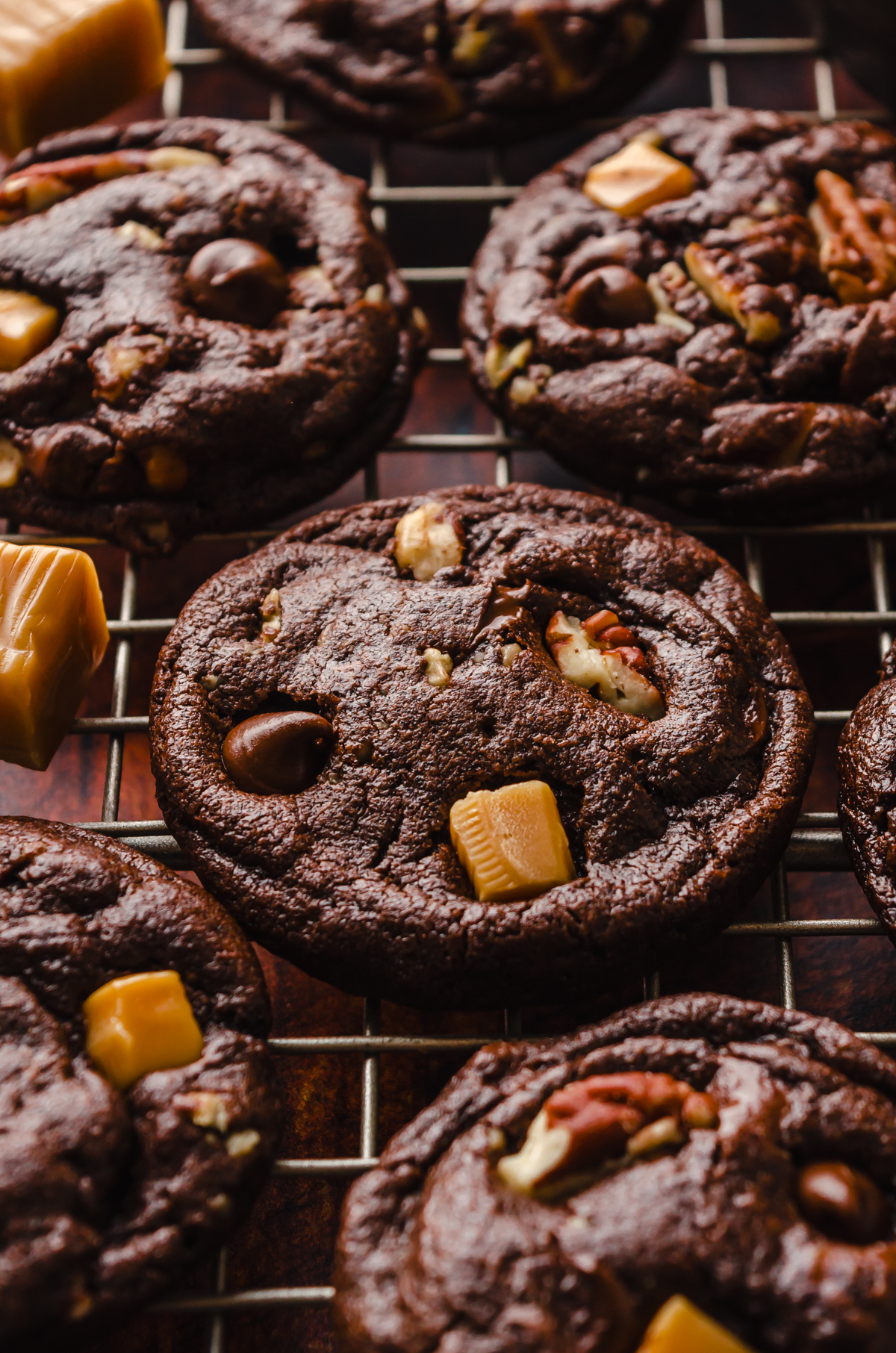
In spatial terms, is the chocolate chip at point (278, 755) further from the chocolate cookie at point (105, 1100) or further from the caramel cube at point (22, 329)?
the caramel cube at point (22, 329)

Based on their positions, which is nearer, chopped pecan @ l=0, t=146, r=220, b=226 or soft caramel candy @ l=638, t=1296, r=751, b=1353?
soft caramel candy @ l=638, t=1296, r=751, b=1353

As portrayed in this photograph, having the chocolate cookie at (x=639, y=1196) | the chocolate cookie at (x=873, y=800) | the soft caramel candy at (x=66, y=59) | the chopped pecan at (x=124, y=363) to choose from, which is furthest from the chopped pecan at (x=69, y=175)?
the chocolate cookie at (x=639, y=1196)

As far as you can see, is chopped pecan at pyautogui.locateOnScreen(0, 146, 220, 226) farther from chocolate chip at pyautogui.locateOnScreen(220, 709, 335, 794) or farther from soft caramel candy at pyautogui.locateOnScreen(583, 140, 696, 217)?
chocolate chip at pyautogui.locateOnScreen(220, 709, 335, 794)

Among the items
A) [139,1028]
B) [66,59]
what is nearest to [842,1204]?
[139,1028]

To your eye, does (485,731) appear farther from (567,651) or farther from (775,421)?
(775,421)

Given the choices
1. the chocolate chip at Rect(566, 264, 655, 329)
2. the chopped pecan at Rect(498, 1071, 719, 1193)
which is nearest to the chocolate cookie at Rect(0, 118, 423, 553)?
the chocolate chip at Rect(566, 264, 655, 329)

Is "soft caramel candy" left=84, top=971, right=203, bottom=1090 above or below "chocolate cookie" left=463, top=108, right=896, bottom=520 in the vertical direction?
Answer: below

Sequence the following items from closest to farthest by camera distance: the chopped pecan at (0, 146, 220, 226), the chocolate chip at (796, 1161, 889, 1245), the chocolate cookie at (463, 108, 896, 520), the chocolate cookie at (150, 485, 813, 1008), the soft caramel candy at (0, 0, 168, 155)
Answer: the chocolate chip at (796, 1161, 889, 1245)
the chocolate cookie at (150, 485, 813, 1008)
the chocolate cookie at (463, 108, 896, 520)
the chopped pecan at (0, 146, 220, 226)
the soft caramel candy at (0, 0, 168, 155)

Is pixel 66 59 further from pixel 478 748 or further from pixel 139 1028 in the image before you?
pixel 139 1028
